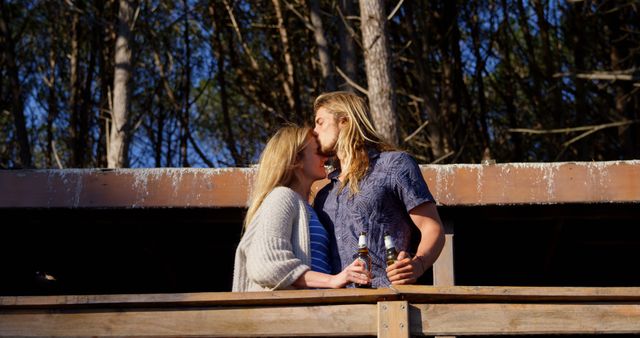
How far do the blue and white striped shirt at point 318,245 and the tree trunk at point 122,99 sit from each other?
5936mm

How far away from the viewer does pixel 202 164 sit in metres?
16.7

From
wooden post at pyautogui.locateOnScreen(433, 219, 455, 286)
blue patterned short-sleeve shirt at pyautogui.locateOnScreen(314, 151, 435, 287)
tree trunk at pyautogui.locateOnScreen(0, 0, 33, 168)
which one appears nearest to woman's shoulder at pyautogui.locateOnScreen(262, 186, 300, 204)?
blue patterned short-sleeve shirt at pyautogui.locateOnScreen(314, 151, 435, 287)

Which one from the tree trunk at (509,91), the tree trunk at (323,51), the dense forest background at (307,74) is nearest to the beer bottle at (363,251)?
the tree trunk at (323,51)

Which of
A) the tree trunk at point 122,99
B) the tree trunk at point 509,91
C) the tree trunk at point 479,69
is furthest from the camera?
the tree trunk at point 509,91

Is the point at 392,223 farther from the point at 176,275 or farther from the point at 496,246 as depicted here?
the point at 176,275

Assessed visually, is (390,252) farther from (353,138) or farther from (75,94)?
(75,94)

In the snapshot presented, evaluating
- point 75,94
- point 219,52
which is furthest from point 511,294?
point 75,94

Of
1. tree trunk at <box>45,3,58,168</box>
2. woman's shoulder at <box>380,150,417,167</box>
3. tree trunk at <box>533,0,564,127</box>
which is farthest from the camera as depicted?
tree trunk at <box>45,3,58,168</box>

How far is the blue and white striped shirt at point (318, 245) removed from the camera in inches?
145

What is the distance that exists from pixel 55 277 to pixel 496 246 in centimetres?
291

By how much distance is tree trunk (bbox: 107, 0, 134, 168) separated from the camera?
950 cm

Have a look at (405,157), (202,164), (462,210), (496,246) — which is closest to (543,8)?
(202,164)

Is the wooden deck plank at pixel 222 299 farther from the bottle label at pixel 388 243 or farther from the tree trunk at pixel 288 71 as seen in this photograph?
the tree trunk at pixel 288 71

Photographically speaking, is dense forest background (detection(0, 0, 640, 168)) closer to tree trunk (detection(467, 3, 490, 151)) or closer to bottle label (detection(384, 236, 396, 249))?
tree trunk (detection(467, 3, 490, 151))
